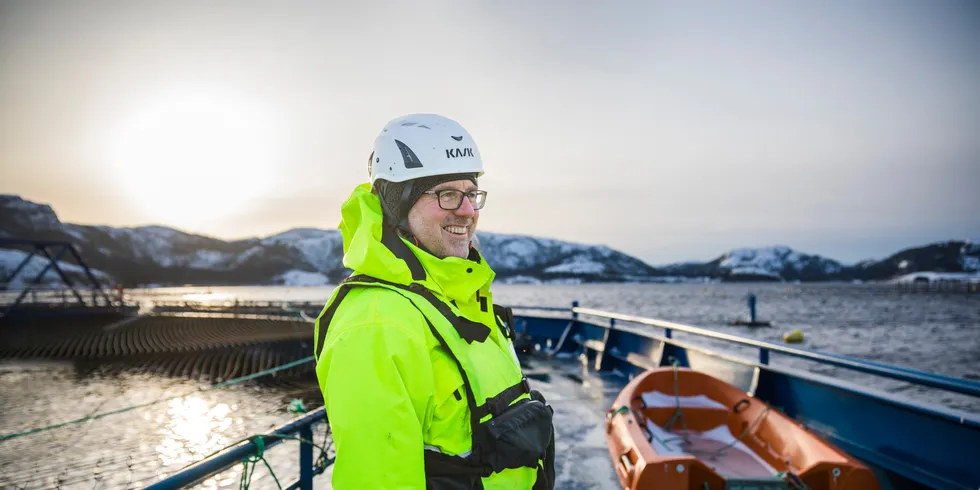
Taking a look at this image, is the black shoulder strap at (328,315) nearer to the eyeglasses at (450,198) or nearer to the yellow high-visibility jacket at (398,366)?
the yellow high-visibility jacket at (398,366)

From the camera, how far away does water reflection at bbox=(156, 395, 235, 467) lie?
680 centimetres

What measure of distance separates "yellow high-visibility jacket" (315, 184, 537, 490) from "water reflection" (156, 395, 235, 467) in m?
6.25

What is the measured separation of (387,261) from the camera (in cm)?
171

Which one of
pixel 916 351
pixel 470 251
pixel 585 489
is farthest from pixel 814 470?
pixel 916 351

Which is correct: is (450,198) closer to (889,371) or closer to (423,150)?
(423,150)

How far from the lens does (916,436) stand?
403 cm

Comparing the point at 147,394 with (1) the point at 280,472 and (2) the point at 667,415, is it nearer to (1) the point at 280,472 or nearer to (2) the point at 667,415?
(1) the point at 280,472

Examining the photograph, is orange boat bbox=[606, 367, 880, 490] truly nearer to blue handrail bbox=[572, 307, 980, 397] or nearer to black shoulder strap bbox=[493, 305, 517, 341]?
blue handrail bbox=[572, 307, 980, 397]

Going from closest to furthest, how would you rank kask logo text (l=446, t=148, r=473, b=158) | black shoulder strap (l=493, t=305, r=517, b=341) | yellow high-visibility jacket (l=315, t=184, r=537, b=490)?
1. yellow high-visibility jacket (l=315, t=184, r=537, b=490)
2. kask logo text (l=446, t=148, r=473, b=158)
3. black shoulder strap (l=493, t=305, r=517, b=341)

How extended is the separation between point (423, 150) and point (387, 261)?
601 millimetres

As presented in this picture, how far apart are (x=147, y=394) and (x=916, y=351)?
132ft

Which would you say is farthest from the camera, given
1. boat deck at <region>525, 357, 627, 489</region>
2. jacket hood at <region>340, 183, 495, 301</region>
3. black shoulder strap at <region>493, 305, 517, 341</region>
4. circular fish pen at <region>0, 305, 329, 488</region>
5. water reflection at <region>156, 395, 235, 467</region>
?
water reflection at <region>156, 395, 235, 467</region>

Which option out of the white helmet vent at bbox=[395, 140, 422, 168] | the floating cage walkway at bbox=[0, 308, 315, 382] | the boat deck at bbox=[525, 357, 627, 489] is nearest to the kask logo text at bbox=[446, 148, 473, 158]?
the white helmet vent at bbox=[395, 140, 422, 168]

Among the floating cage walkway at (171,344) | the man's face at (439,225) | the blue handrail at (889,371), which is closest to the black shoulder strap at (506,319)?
the man's face at (439,225)
